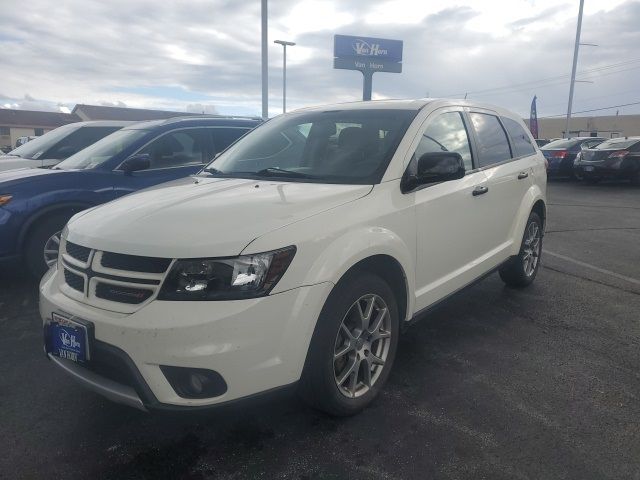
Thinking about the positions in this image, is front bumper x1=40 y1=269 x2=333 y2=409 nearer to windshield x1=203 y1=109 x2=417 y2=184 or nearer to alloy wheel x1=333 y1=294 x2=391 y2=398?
alloy wheel x1=333 y1=294 x2=391 y2=398

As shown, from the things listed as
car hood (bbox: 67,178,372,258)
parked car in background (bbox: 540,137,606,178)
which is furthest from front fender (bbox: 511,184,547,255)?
parked car in background (bbox: 540,137,606,178)

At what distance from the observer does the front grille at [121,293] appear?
7.40 feet

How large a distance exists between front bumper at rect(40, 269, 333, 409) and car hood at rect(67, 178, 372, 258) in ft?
0.86

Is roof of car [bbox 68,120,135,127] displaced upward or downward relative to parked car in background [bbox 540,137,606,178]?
upward

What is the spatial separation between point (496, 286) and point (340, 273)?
326 centimetres

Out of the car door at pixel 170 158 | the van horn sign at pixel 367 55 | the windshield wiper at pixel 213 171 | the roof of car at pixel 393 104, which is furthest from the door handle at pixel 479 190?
the van horn sign at pixel 367 55

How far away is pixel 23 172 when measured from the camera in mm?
5348

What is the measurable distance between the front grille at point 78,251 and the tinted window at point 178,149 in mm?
2999

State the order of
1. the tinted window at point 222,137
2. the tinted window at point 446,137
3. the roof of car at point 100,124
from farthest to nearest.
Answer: the roof of car at point 100,124, the tinted window at point 222,137, the tinted window at point 446,137

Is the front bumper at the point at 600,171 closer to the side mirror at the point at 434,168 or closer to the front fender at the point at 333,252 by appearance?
the side mirror at the point at 434,168

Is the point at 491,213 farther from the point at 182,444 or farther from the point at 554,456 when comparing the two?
the point at 182,444

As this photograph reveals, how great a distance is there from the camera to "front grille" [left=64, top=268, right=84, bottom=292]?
8.25ft

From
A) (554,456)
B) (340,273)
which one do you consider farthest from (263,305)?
(554,456)

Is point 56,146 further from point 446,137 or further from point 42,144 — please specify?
point 446,137
